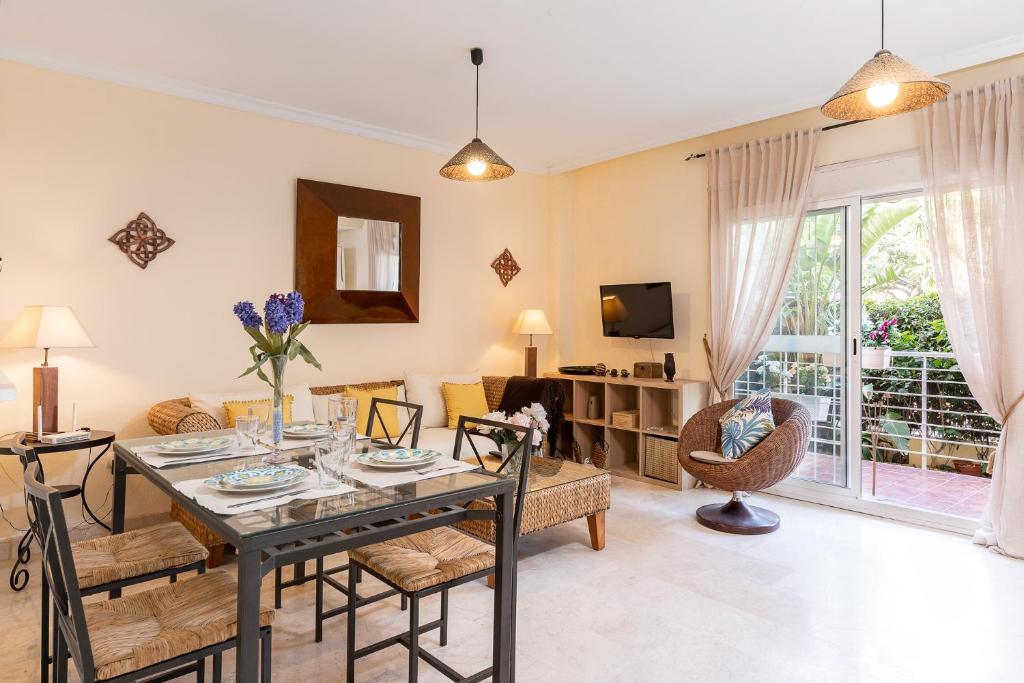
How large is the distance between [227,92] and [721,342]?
3861 mm

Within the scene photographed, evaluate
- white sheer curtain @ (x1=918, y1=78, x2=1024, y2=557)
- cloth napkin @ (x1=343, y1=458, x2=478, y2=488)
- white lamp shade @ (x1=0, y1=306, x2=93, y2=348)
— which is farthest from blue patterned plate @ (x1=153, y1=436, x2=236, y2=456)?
white sheer curtain @ (x1=918, y1=78, x2=1024, y2=557)

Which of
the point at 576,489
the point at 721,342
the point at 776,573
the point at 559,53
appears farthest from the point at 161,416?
the point at 721,342

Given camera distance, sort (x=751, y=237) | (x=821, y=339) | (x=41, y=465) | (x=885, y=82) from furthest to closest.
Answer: (x=751, y=237) → (x=821, y=339) → (x=41, y=465) → (x=885, y=82)

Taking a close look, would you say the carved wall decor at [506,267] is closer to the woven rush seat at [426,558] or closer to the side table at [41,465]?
the side table at [41,465]

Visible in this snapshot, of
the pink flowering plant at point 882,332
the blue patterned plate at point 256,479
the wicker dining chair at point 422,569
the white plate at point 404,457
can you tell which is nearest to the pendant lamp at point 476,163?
the wicker dining chair at point 422,569

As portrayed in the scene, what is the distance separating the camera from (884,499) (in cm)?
414

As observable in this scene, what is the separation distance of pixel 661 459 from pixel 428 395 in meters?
1.87

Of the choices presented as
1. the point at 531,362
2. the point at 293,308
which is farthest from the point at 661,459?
the point at 293,308

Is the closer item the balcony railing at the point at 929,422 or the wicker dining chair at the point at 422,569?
the wicker dining chair at the point at 422,569

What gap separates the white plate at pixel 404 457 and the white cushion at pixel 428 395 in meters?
2.47

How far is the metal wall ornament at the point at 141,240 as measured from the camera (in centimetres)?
372

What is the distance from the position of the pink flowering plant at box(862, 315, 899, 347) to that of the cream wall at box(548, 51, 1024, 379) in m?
1.91

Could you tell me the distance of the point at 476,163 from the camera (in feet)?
11.1

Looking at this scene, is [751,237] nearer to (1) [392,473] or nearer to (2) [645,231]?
(2) [645,231]
